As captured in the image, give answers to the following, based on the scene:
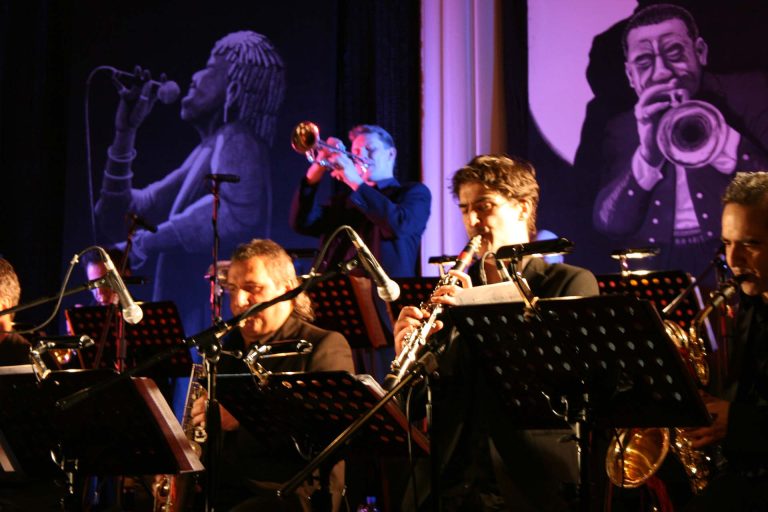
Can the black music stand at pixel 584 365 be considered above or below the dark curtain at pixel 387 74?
below

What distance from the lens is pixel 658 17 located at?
21.9 feet

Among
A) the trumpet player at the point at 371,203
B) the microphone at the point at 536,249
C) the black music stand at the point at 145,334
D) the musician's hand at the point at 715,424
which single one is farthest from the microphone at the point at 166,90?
the musician's hand at the point at 715,424

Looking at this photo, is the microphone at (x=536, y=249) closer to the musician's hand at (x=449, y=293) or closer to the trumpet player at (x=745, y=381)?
the musician's hand at (x=449, y=293)

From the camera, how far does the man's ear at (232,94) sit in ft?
27.5

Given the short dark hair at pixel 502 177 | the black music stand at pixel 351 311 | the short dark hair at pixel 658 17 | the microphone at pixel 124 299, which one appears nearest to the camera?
the short dark hair at pixel 502 177

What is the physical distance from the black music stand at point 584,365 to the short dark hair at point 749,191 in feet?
2.94

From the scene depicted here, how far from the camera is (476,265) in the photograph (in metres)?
3.79

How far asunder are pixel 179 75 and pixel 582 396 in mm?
6575

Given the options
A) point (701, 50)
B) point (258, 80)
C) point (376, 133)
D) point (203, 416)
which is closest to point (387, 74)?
point (376, 133)

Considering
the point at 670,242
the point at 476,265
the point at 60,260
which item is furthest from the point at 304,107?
the point at 476,265

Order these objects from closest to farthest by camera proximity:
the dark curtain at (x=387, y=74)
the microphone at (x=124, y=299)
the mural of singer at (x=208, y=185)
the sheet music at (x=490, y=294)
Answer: the sheet music at (x=490, y=294)
the microphone at (x=124, y=299)
the dark curtain at (x=387, y=74)
the mural of singer at (x=208, y=185)

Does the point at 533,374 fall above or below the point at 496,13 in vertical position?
below

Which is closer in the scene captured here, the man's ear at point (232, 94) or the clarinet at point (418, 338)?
the clarinet at point (418, 338)

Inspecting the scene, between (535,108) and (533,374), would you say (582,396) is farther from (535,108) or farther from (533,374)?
(535,108)
